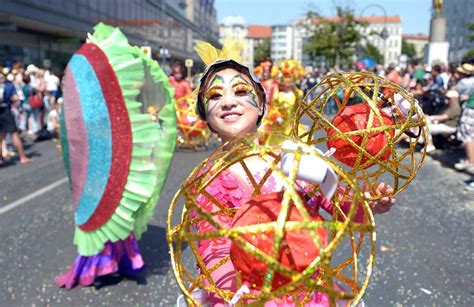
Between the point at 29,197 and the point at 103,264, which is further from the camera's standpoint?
the point at 29,197

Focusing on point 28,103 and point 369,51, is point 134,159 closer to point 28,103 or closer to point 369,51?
point 28,103

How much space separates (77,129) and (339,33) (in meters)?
26.0

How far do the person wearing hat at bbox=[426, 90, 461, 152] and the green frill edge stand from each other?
574 cm

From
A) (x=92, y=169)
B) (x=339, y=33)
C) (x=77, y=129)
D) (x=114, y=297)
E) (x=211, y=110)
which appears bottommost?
(x=114, y=297)

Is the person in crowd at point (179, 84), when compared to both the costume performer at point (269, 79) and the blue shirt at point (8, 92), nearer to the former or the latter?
the costume performer at point (269, 79)

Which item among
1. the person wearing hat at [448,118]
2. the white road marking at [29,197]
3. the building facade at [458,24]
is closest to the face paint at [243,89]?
the white road marking at [29,197]

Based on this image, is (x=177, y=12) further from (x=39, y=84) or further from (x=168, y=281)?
(x=168, y=281)

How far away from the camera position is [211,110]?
5.71ft

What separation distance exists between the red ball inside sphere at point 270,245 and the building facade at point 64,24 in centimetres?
1486

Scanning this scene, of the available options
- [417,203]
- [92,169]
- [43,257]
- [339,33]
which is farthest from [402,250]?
[339,33]

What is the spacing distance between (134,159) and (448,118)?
619 centimetres

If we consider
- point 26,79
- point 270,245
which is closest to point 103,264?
point 270,245

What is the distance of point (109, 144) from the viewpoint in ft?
8.85

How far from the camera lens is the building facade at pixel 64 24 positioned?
1614 centimetres
